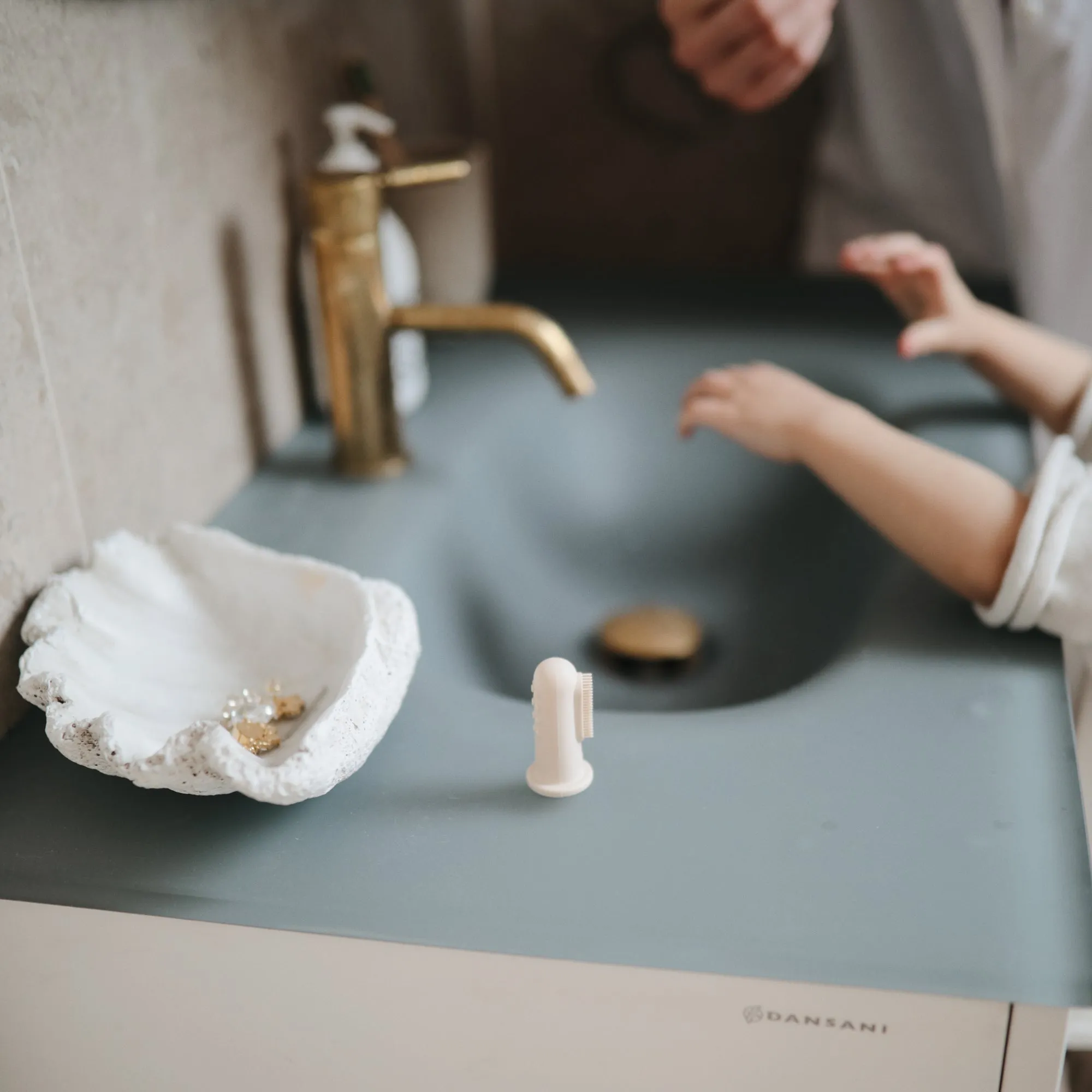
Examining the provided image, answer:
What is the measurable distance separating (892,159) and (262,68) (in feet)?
2.01

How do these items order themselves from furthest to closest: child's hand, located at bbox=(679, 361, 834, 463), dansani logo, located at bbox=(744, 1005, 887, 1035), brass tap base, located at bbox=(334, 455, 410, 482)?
1. brass tap base, located at bbox=(334, 455, 410, 482)
2. child's hand, located at bbox=(679, 361, 834, 463)
3. dansani logo, located at bbox=(744, 1005, 887, 1035)

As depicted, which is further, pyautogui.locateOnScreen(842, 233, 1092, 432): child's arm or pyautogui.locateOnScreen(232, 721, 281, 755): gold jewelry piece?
pyautogui.locateOnScreen(842, 233, 1092, 432): child's arm

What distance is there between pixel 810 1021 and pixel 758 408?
0.42 metres

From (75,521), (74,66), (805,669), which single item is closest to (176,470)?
(75,521)

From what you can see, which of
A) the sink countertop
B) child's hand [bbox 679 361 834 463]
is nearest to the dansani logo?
the sink countertop

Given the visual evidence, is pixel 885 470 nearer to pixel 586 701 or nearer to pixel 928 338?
pixel 928 338

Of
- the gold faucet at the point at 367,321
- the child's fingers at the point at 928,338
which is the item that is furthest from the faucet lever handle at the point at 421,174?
the child's fingers at the point at 928,338

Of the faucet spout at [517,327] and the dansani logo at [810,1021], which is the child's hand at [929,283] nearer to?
the faucet spout at [517,327]

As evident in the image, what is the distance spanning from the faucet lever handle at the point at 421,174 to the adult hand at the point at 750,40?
19cm

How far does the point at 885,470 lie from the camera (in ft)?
2.19

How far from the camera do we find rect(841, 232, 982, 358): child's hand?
808 millimetres

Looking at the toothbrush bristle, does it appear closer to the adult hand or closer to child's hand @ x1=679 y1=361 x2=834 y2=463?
child's hand @ x1=679 y1=361 x2=834 y2=463

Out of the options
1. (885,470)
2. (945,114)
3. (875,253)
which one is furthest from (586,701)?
(945,114)

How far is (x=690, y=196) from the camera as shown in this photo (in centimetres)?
120
